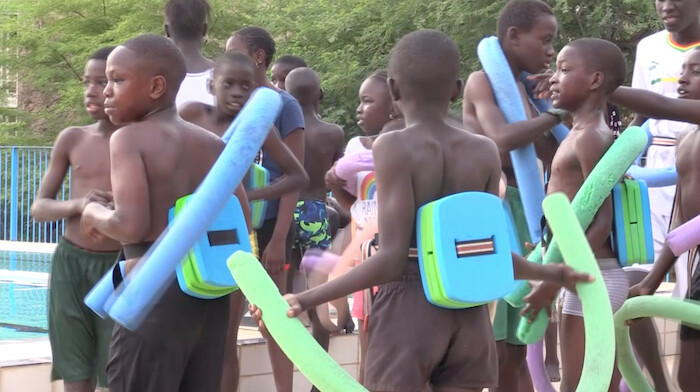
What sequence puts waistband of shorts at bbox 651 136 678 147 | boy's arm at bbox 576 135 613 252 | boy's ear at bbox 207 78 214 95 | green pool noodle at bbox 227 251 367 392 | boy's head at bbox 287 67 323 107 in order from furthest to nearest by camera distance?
boy's head at bbox 287 67 323 107 → waistband of shorts at bbox 651 136 678 147 → boy's ear at bbox 207 78 214 95 → boy's arm at bbox 576 135 613 252 → green pool noodle at bbox 227 251 367 392

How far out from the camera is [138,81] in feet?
12.0

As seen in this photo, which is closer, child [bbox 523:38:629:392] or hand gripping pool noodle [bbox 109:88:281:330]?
hand gripping pool noodle [bbox 109:88:281:330]

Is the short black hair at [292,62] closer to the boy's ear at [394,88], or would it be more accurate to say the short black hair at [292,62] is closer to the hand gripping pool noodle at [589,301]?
the boy's ear at [394,88]

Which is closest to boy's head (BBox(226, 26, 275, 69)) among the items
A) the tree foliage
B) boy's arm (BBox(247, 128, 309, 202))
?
boy's arm (BBox(247, 128, 309, 202))

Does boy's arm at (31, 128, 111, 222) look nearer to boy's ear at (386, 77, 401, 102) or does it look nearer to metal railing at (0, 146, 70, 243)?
boy's ear at (386, 77, 401, 102)

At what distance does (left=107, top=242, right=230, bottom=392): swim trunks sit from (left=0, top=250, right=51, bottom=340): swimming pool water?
3.04 meters

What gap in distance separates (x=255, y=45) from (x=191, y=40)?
1.52ft

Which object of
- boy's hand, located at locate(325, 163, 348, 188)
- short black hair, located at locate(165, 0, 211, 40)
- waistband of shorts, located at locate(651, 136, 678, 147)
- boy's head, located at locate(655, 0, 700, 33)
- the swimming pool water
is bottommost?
the swimming pool water

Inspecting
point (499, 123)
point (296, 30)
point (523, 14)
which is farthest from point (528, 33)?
point (296, 30)

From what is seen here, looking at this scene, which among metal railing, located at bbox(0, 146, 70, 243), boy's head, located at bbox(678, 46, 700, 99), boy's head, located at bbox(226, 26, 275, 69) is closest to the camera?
boy's head, located at bbox(678, 46, 700, 99)

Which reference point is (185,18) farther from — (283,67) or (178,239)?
(178,239)

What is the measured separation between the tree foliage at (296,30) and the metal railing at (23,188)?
15.7ft

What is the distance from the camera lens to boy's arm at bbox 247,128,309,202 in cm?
511

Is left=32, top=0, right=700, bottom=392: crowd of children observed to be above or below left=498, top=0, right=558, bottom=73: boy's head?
below
